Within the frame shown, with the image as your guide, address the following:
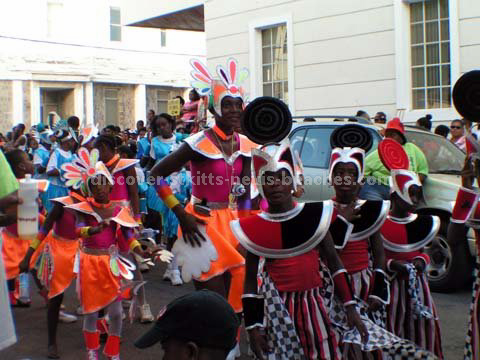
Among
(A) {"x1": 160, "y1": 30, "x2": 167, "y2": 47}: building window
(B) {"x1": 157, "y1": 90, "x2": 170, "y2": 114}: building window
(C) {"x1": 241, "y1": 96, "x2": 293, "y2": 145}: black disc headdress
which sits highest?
(A) {"x1": 160, "y1": 30, "x2": 167, "y2": 47}: building window

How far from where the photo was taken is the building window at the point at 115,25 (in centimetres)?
3069

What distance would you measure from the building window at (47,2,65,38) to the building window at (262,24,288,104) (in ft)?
52.8

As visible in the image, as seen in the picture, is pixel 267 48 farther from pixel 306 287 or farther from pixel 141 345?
pixel 141 345

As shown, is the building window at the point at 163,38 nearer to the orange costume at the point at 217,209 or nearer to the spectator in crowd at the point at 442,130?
the spectator in crowd at the point at 442,130

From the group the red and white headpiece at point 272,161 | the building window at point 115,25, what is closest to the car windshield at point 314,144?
the red and white headpiece at point 272,161

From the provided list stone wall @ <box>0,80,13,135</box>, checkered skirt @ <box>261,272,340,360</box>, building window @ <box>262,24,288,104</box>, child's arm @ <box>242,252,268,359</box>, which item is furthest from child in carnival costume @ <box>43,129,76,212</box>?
stone wall @ <box>0,80,13,135</box>

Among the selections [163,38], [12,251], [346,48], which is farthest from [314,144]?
[163,38]

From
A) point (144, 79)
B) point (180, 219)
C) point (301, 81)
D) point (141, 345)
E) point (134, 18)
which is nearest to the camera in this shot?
point (141, 345)

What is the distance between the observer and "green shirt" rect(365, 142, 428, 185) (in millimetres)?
8320

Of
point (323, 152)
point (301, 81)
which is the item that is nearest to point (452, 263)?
point (323, 152)

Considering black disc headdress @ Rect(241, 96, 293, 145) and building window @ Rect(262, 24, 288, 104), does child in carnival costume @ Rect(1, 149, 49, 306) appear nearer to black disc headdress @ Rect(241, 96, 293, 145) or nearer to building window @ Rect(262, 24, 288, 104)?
→ black disc headdress @ Rect(241, 96, 293, 145)

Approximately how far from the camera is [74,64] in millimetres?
29203

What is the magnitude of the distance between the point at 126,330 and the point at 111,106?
24.2m

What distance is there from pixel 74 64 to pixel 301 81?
16.8m
